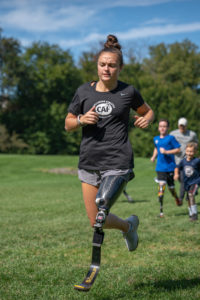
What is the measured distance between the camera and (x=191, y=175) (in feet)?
30.6

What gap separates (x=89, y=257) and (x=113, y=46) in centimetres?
312

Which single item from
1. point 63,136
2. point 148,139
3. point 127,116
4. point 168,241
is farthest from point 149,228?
point 63,136

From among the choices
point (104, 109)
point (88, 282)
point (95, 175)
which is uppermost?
point (104, 109)

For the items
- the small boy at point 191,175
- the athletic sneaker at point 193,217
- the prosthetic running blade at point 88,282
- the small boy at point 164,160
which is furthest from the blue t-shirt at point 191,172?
the prosthetic running blade at point 88,282

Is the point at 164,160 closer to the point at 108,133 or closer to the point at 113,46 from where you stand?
the point at 113,46

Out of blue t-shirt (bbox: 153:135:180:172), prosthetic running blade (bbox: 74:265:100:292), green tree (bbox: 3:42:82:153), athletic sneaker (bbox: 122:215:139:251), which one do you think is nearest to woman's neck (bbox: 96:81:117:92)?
athletic sneaker (bbox: 122:215:139:251)

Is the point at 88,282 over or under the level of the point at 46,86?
under

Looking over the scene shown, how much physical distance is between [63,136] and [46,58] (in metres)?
13.5

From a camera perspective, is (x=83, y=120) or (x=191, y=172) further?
(x=191, y=172)

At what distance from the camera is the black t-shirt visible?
4355 millimetres

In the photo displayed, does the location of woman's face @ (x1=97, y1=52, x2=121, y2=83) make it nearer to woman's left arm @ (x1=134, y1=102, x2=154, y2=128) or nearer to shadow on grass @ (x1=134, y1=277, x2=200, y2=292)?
woman's left arm @ (x1=134, y1=102, x2=154, y2=128)

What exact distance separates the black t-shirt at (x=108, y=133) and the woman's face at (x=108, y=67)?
0.50 ft

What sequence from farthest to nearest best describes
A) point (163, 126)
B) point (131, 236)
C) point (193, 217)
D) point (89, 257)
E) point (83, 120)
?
point (163, 126), point (193, 217), point (89, 257), point (131, 236), point (83, 120)

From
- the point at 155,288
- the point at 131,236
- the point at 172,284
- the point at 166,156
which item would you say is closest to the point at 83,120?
the point at 131,236
